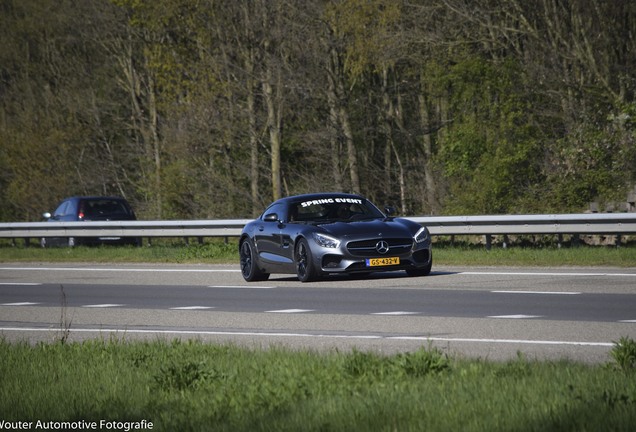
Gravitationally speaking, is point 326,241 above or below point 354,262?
above

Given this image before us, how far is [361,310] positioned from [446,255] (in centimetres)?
1048

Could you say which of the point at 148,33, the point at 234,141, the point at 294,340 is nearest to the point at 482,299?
the point at 294,340

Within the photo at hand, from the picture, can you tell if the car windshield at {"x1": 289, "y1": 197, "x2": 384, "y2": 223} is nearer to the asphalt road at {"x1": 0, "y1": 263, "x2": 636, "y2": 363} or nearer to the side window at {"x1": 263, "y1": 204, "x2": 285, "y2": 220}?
the side window at {"x1": 263, "y1": 204, "x2": 285, "y2": 220}

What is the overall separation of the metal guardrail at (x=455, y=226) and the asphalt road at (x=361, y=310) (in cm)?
323

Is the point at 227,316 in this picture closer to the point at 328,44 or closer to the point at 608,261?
the point at 608,261

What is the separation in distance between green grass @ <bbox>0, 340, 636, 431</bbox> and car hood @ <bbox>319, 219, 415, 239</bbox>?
932cm

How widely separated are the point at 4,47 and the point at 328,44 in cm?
2191

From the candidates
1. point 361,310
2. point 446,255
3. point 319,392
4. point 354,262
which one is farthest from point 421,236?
point 319,392

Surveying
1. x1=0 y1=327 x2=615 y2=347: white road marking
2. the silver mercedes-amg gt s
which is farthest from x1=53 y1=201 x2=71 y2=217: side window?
x1=0 y1=327 x2=615 y2=347: white road marking

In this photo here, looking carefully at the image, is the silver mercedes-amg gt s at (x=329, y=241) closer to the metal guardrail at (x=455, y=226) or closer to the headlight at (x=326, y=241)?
the headlight at (x=326, y=241)

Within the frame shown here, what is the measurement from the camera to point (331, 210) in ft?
68.6

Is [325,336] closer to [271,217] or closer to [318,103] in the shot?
[271,217]

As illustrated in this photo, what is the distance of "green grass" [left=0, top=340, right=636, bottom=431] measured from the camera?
6.82 m

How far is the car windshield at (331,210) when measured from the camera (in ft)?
68.1
